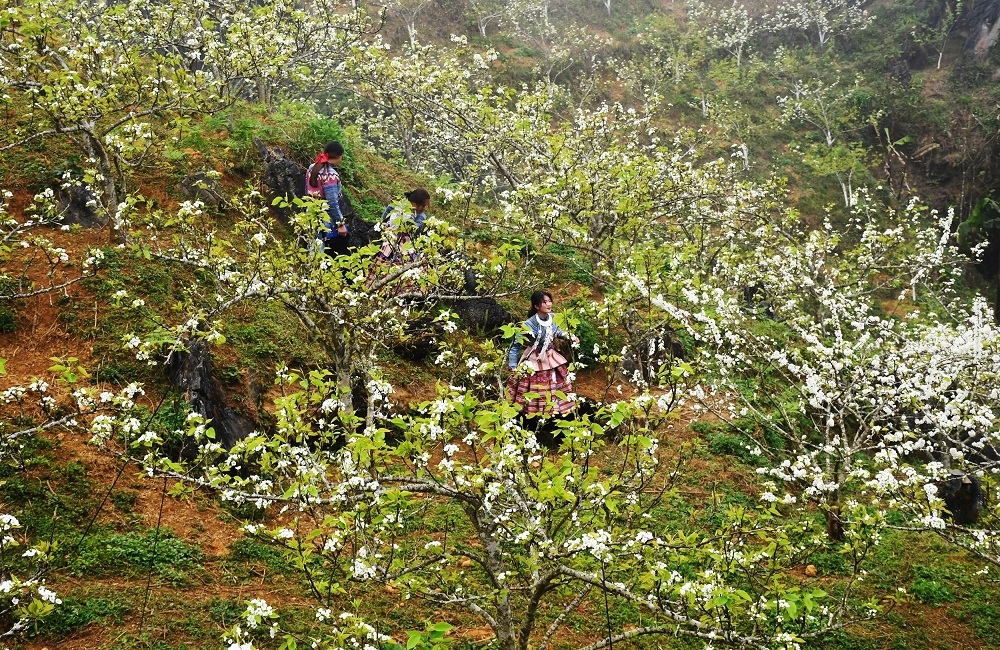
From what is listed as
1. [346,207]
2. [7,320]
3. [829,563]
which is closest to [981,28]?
[829,563]

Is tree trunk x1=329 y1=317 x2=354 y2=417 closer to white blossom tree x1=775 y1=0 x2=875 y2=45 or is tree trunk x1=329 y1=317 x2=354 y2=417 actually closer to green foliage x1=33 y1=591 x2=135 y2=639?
green foliage x1=33 y1=591 x2=135 y2=639

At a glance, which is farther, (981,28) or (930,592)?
(981,28)

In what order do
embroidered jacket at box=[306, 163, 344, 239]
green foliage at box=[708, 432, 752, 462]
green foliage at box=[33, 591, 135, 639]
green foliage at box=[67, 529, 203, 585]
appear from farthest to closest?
1. green foliage at box=[708, 432, 752, 462]
2. embroidered jacket at box=[306, 163, 344, 239]
3. green foliage at box=[67, 529, 203, 585]
4. green foliage at box=[33, 591, 135, 639]

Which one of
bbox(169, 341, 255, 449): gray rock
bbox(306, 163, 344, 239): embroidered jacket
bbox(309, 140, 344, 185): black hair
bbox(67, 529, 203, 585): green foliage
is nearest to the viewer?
bbox(67, 529, 203, 585): green foliage

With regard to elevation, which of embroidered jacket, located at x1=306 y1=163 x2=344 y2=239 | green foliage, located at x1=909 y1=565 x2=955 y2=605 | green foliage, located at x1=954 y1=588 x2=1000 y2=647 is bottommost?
green foliage, located at x1=909 y1=565 x2=955 y2=605

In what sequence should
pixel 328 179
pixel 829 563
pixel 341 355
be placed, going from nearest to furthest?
pixel 341 355 → pixel 829 563 → pixel 328 179

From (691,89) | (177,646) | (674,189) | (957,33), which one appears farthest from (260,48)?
(957,33)

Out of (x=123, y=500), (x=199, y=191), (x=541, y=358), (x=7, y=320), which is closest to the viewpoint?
(x=123, y=500)

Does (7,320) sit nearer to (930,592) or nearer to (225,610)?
(225,610)

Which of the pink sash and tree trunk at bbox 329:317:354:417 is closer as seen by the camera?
tree trunk at bbox 329:317:354:417

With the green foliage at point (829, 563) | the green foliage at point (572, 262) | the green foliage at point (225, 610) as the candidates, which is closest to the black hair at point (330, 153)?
the green foliage at point (225, 610)

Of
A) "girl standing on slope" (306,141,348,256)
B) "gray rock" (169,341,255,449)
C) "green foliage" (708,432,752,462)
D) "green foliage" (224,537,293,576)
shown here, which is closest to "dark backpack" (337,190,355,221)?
"girl standing on slope" (306,141,348,256)

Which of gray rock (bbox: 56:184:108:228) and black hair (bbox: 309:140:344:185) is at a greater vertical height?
black hair (bbox: 309:140:344:185)

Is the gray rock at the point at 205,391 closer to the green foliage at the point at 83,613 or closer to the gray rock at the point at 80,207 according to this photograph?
the green foliage at the point at 83,613
